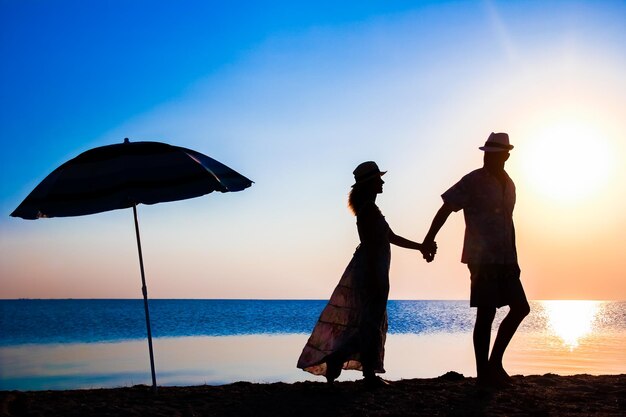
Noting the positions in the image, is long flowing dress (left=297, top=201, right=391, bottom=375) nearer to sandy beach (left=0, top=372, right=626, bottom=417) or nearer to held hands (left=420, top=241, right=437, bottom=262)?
sandy beach (left=0, top=372, right=626, bottom=417)

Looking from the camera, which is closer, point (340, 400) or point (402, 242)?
point (340, 400)

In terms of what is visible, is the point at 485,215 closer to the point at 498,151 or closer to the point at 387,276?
the point at 498,151

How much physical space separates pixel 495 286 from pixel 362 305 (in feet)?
5.00

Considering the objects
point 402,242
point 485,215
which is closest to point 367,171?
point 402,242

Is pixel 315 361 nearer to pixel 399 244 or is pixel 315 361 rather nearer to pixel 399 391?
pixel 399 391

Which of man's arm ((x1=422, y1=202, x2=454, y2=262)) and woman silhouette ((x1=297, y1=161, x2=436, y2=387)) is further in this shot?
man's arm ((x1=422, y1=202, x2=454, y2=262))

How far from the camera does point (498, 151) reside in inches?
330

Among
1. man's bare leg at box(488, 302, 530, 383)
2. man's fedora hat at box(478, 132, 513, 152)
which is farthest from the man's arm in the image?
man's bare leg at box(488, 302, 530, 383)

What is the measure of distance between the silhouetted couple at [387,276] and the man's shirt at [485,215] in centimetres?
1

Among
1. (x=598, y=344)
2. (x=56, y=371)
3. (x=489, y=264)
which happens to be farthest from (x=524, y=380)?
(x=598, y=344)

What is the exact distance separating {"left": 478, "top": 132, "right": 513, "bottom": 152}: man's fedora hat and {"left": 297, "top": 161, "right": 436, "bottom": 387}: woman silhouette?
1.31 m

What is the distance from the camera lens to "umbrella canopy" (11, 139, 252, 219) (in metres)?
7.26

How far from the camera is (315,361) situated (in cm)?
805

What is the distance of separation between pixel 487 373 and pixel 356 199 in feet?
8.00
